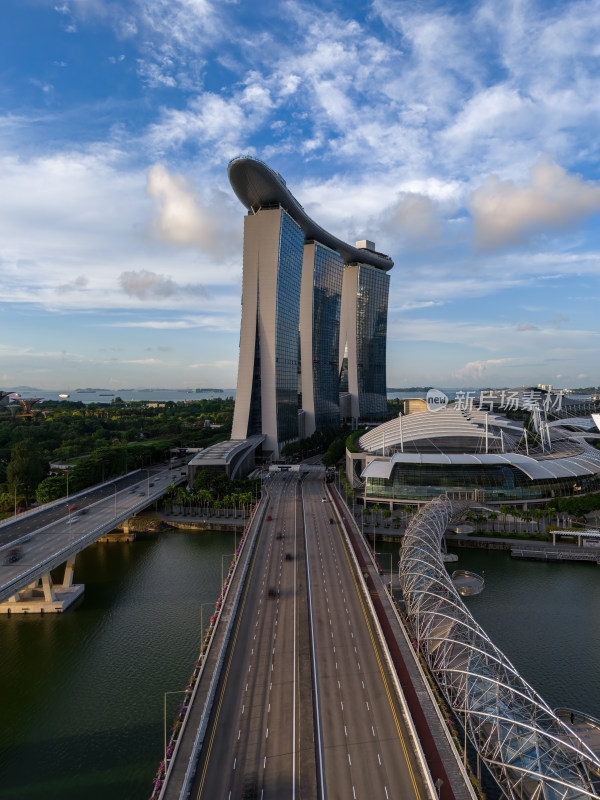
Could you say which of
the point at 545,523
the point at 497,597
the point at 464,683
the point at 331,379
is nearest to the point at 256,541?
the point at 497,597

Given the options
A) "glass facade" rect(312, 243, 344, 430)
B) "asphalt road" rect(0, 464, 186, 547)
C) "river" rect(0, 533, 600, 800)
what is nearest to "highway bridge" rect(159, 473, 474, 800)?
"river" rect(0, 533, 600, 800)

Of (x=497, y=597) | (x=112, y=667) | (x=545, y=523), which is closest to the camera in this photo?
(x=112, y=667)

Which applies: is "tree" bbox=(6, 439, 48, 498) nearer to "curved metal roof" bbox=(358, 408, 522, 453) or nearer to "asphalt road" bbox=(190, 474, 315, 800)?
"asphalt road" bbox=(190, 474, 315, 800)

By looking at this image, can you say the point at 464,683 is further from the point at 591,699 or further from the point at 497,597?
the point at 497,597

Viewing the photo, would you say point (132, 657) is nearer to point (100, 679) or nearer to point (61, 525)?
point (100, 679)

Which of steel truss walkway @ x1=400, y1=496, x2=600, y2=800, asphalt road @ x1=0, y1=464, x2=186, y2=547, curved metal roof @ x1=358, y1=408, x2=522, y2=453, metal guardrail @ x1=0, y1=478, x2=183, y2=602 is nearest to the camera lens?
steel truss walkway @ x1=400, y1=496, x2=600, y2=800

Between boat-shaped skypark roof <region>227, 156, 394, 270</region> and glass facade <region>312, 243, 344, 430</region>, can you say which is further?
glass facade <region>312, 243, 344, 430</region>
